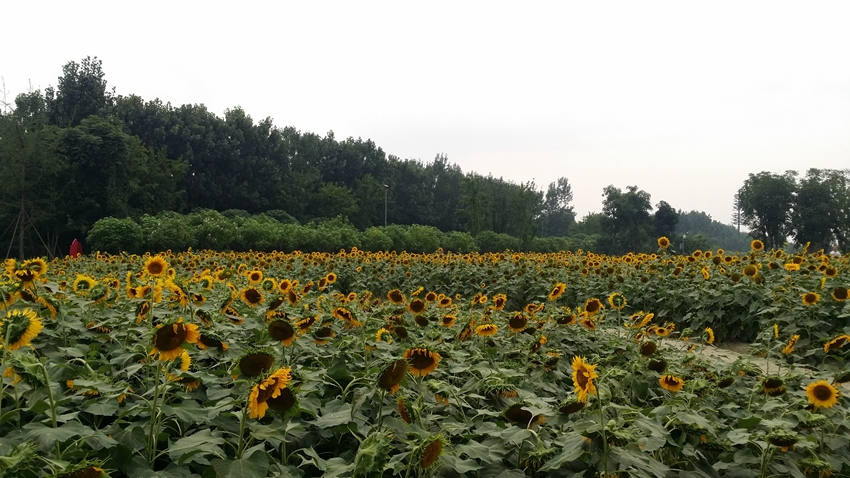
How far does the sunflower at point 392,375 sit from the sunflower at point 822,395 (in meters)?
1.57

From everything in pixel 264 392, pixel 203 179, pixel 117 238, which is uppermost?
pixel 203 179

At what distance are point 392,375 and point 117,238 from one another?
17.8 meters

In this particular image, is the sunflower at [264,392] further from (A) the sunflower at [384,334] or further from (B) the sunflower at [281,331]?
(A) the sunflower at [384,334]

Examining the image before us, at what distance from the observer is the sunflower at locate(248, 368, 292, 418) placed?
4.68 feet

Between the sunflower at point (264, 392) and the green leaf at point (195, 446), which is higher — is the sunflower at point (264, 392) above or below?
above

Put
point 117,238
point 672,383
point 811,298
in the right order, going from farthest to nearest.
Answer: point 117,238
point 811,298
point 672,383

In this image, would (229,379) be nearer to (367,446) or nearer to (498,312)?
(367,446)

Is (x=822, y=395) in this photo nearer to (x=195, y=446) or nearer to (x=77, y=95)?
(x=195, y=446)

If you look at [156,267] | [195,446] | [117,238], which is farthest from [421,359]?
[117,238]

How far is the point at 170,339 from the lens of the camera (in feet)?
5.13

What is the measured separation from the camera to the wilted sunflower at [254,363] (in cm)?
156

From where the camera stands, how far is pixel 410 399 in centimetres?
193

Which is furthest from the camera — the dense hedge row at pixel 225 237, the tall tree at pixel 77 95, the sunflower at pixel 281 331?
the tall tree at pixel 77 95

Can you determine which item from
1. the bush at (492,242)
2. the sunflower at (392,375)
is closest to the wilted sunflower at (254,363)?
the sunflower at (392,375)
